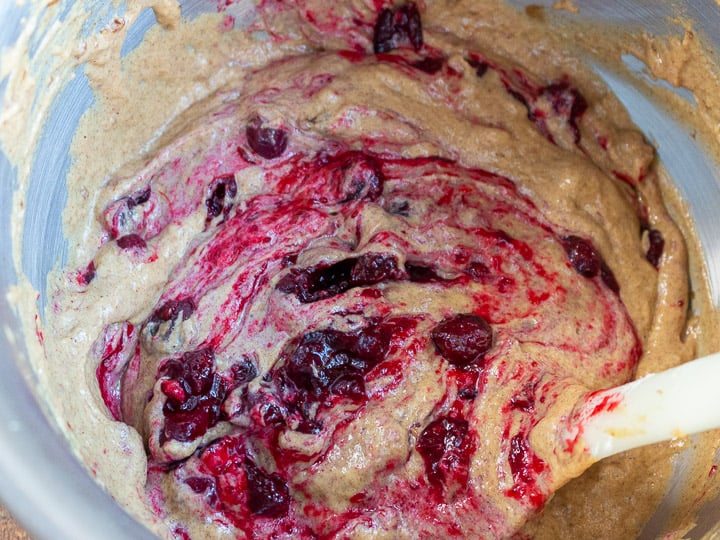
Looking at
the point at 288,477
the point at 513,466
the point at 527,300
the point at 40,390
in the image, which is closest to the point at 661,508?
the point at 513,466

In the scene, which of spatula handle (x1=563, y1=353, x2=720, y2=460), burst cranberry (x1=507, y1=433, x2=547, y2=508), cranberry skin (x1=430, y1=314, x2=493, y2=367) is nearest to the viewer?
spatula handle (x1=563, y1=353, x2=720, y2=460)

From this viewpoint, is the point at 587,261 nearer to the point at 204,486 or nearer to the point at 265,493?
the point at 265,493

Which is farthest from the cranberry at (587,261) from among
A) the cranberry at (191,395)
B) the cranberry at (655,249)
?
the cranberry at (191,395)

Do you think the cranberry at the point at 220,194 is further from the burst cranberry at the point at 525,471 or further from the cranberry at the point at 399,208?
the burst cranberry at the point at 525,471

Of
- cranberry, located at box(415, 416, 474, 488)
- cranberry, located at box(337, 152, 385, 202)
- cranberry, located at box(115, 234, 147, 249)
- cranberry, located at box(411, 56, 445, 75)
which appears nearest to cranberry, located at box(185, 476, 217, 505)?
cranberry, located at box(415, 416, 474, 488)

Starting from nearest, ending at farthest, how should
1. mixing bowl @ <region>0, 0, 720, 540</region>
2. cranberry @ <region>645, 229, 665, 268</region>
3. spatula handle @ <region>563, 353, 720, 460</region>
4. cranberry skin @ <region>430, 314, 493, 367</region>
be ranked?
mixing bowl @ <region>0, 0, 720, 540</region>, spatula handle @ <region>563, 353, 720, 460</region>, cranberry skin @ <region>430, 314, 493, 367</region>, cranberry @ <region>645, 229, 665, 268</region>

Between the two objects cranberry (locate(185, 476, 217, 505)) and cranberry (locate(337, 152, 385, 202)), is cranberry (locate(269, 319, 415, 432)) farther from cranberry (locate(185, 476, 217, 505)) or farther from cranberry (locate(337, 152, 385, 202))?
cranberry (locate(337, 152, 385, 202))

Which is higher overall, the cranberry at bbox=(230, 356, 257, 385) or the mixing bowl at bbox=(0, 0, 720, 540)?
the mixing bowl at bbox=(0, 0, 720, 540)
